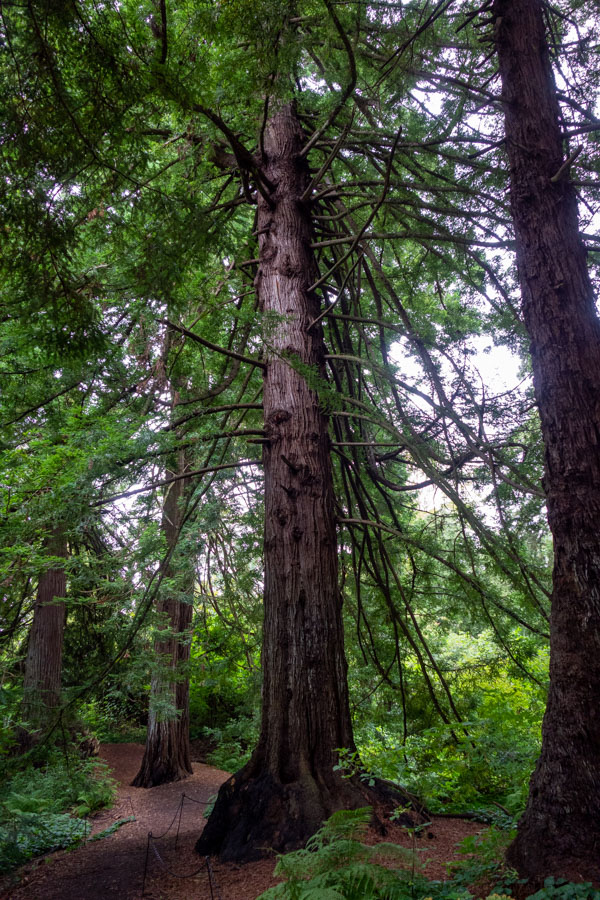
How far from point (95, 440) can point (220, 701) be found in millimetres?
9517

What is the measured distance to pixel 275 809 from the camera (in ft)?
11.3

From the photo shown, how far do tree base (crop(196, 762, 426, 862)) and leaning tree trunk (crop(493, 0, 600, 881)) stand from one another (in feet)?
3.29

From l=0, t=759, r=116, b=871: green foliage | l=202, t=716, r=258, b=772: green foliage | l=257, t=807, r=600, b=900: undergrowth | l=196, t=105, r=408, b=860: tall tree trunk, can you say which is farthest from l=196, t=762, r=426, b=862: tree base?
l=202, t=716, r=258, b=772: green foliage

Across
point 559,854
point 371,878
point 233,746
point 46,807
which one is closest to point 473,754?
point 559,854

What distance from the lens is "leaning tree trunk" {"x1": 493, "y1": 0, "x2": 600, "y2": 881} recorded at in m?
2.51

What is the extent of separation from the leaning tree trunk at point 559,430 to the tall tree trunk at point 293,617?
4.38ft

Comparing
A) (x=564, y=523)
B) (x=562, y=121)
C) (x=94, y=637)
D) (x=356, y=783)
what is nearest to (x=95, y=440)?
(x=356, y=783)

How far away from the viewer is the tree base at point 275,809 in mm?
3309

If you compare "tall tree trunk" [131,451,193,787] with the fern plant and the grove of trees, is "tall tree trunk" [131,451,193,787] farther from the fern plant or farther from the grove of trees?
the fern plant

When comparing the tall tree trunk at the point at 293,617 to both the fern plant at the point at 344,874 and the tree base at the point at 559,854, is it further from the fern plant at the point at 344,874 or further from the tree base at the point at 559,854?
the tree base at the point at 559,854

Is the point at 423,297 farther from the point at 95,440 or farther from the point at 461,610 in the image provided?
the point at 95,440

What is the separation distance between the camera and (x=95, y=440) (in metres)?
4.86

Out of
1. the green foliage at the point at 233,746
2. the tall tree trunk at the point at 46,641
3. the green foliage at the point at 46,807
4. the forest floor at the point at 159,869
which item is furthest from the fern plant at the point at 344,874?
the tall tree trunk at the point at 46,641

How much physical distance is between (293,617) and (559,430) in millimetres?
2136
